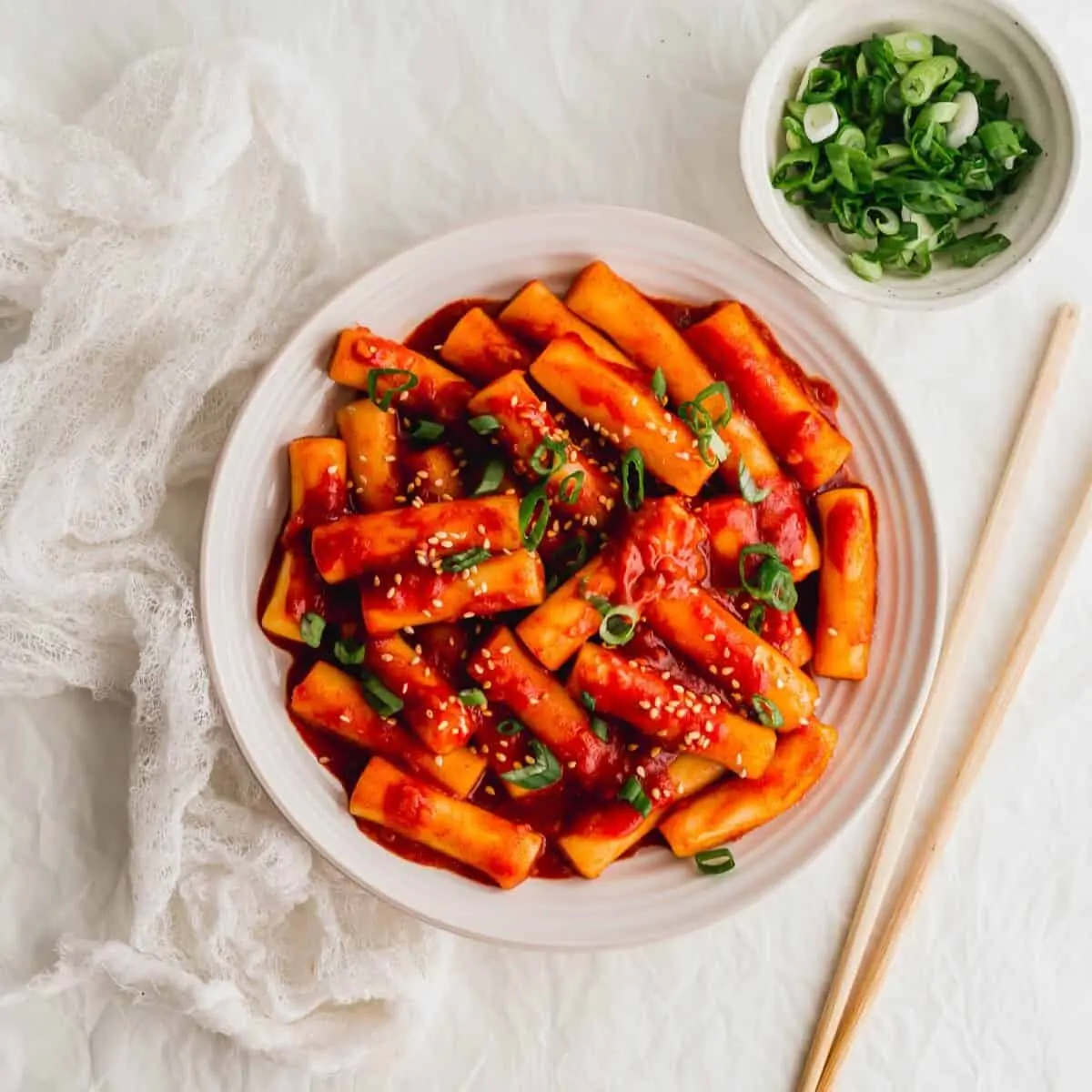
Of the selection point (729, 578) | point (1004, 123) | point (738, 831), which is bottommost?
point (738, 831)

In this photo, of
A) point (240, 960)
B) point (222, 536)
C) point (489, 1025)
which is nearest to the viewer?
point (222, 536)

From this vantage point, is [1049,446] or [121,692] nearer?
[121,692]

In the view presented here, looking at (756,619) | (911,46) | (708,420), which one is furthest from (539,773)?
(911,46)

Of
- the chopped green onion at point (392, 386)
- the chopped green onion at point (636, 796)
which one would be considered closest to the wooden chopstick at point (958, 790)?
the chopped green onion at point (636, 796)

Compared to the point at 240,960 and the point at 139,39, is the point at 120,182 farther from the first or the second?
the point at 240,960

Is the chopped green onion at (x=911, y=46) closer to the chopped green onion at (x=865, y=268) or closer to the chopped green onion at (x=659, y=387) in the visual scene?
the chopped green onion at (x=865, y=268)

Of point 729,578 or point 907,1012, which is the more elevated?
point 729,578

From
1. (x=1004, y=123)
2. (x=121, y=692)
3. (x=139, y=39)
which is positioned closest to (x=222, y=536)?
(x=121, y=692)

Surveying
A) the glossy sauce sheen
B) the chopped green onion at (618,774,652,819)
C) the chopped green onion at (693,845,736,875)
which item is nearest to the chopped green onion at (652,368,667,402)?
the glossy sauce sheen
